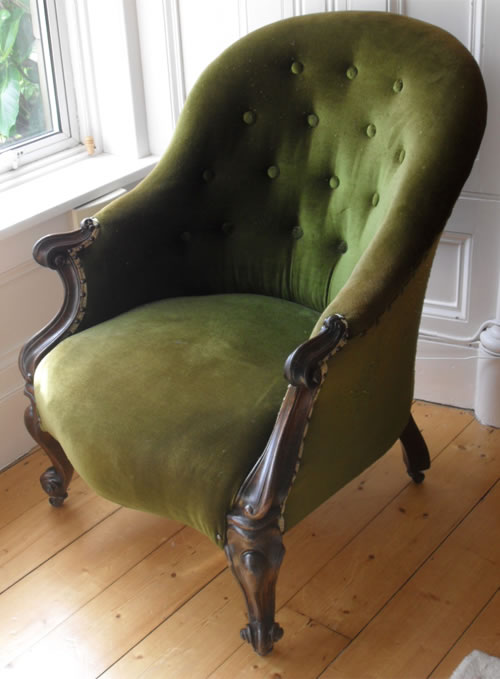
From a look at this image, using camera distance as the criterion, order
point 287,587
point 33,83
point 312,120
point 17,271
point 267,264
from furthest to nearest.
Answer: point 33,83, point 17,271, point 267,264, point 312,120, point 287,587

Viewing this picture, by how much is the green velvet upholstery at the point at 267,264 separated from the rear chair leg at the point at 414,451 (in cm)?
18

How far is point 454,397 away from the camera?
2.30 m

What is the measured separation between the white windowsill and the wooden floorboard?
644 millimetres

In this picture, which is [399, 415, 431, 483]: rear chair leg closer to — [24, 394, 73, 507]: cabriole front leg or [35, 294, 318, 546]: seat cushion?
[35, 294, 318, 546]: seat cushion

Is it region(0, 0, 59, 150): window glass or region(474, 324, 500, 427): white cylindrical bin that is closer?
region(474, 324, 500, 427): white cylindrical bin

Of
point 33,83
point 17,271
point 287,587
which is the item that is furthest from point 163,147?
point 287,587

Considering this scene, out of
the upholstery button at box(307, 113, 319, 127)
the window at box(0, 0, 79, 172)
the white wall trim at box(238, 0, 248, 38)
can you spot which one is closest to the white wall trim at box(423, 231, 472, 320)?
the upholstery button at box(307, 113, 319, 127)

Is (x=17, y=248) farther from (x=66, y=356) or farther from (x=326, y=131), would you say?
(x=326, y=131)

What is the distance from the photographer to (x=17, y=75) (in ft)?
7.70

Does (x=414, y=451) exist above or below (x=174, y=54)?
below

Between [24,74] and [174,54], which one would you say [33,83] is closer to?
[24,74]

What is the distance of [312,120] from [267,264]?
0.33 meters

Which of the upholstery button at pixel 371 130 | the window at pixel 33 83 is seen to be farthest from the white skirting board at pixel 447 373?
the window at pixel 33 83

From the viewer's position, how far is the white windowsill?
212 cm
